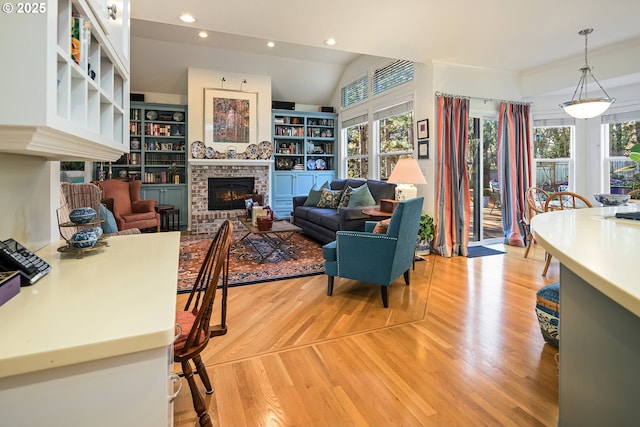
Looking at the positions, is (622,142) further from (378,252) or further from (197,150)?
(197,150)

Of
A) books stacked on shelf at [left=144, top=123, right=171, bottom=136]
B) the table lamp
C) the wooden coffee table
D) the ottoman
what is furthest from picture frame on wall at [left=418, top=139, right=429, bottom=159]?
books stacked on shelf at [left=144, top=123, right=171, bottom=136]

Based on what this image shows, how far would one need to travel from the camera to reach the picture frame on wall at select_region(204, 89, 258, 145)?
6520 millimetres

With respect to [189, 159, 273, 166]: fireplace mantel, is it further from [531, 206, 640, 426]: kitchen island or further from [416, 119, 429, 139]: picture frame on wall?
[531, 206, 640, 426]: kitchen island

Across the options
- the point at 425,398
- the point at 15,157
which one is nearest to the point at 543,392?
the point at 425,398

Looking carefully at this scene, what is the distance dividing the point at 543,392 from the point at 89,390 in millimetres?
2030

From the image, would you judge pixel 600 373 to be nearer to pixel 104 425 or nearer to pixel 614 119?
pixel 104 425

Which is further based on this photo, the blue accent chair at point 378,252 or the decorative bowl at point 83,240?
the blue accent chair at point 378,252

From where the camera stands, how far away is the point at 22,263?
3.23ft

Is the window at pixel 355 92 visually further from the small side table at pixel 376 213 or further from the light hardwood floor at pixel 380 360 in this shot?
the light hardwood floor at pixel 380 360

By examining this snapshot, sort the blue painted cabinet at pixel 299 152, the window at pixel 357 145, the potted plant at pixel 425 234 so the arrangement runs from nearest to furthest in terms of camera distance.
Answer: the potted plant at pixel 425 234 < the window at pixel 357 145 < the blue painted cabinet at pixel 299 152

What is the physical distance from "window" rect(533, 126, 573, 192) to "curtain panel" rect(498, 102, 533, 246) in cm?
50

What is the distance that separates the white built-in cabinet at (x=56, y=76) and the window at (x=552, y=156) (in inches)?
240

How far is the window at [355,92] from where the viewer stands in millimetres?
6489

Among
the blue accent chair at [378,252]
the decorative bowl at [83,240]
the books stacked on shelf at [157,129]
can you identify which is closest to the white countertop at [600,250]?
the blue accent chair at [378,252]
